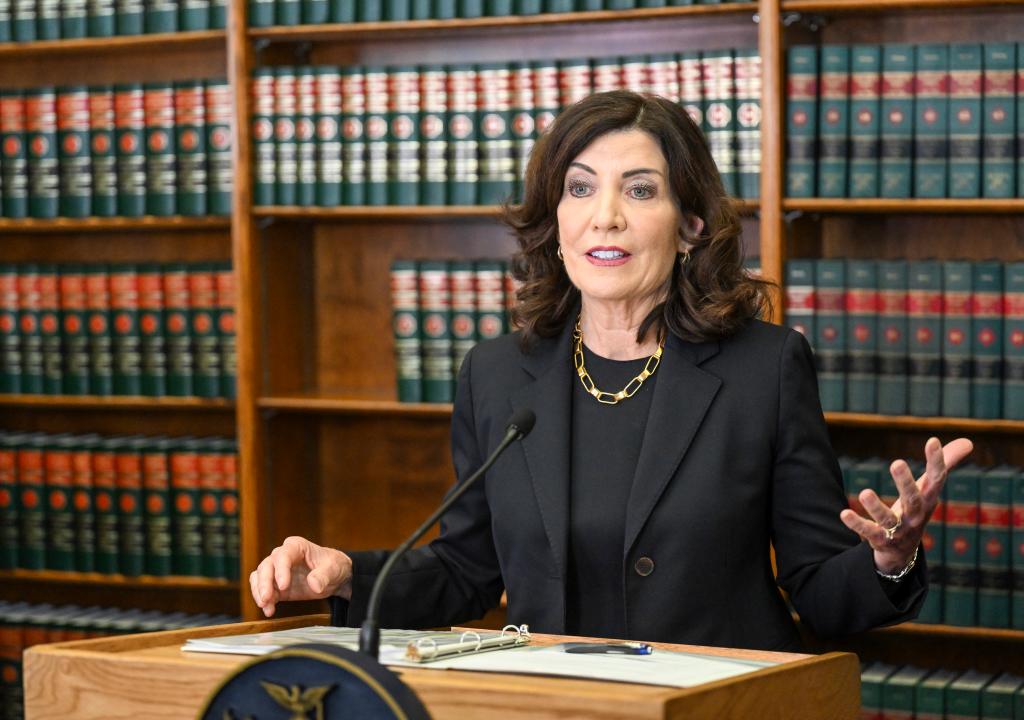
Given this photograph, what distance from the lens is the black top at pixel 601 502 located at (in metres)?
1.92

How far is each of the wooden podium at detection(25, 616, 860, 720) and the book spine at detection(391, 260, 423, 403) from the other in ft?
6.74

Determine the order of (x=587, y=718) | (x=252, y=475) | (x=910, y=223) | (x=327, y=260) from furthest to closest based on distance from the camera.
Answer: (x=327, y=260) → (x=252, y=475) → (x=910, y=223) → (x=587, y=718)

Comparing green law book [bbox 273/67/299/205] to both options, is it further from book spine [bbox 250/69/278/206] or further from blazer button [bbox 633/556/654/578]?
blazer button [bbox 633/556/654/578]

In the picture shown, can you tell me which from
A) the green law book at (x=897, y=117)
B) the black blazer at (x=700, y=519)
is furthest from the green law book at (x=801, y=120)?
the black blazer at (x=700, y=519)

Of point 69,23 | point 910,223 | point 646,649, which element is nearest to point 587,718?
point 646,649

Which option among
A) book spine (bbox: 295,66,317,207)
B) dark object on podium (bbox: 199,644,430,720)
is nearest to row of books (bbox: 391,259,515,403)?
book spine (bbox: 295,66,317,207)

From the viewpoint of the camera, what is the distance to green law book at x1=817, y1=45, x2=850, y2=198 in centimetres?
325

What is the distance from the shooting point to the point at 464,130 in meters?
3.56

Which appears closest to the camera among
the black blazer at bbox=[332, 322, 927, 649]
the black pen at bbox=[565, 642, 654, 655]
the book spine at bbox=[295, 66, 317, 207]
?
the black pen at bbox=[565, 642, 654, 655]

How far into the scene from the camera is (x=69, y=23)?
3879mm

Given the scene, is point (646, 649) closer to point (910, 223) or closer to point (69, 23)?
point (910, 223)

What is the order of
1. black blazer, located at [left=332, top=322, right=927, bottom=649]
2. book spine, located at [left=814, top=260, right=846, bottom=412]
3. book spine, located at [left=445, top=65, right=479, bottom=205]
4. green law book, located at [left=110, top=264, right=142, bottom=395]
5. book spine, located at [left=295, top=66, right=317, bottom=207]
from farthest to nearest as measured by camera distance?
green law book, located at [left=110, top=264, right=142, bottom=395] < book spine, located at [left=295, top=66, right=317, bottom=207] < book spine, located at [left=445, top=65, right=479, bottom=205] < book spine, located at [left=814, top=260, right=846, bottom=412] < black blazer, located at [left=332, top=322, right=927, bottom=649]

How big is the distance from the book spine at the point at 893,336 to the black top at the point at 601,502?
138 cm

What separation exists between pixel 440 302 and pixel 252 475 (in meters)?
0.71
